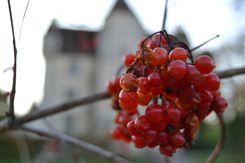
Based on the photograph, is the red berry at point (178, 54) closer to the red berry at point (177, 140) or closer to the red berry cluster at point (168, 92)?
the red berry cluster at point (168, 92)

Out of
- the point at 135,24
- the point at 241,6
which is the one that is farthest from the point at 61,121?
the point at 241,6

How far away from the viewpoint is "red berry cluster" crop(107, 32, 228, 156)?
0.60 metres

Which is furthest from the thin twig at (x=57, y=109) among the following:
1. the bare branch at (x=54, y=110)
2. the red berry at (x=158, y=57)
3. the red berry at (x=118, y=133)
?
the red berry at (x=158, y=57)

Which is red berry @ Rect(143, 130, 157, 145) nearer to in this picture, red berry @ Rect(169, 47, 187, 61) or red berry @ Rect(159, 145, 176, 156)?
red berry @ Rect(159, 145, 176, 156)

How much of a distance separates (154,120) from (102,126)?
18.2 metres

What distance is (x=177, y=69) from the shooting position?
0.58 metres

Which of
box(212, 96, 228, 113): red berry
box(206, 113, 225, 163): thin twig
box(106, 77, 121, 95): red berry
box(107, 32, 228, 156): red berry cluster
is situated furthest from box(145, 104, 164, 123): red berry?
box(206, 113, 225, 163): thin twig

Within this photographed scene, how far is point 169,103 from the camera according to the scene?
25.3 inches

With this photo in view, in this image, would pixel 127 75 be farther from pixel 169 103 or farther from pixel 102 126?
pixel 102 126

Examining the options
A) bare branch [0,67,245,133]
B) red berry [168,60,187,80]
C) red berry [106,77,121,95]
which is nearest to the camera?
red berry [168,60,187,80]

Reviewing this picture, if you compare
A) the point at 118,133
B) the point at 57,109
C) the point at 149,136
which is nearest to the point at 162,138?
the point at 149,136

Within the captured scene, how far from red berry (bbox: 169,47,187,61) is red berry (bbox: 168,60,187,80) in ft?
0.06

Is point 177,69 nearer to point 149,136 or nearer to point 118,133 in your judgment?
point 149,136

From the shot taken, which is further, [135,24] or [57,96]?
[57,96]
